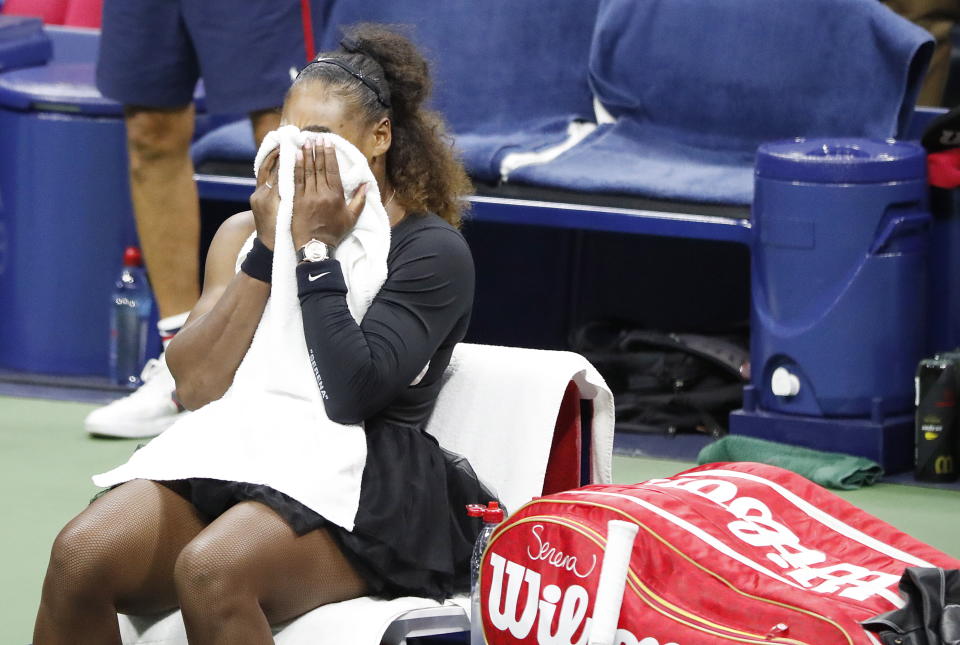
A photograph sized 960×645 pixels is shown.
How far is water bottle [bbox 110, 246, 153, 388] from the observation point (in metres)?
5.06

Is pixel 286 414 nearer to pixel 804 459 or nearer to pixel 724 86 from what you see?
pixel 804 459

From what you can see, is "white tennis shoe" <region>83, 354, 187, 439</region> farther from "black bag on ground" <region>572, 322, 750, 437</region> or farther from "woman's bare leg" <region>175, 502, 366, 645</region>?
"woman's bare leg" <region>175, 502, 366, 645</region>

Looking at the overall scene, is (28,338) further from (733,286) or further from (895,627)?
(895,627)

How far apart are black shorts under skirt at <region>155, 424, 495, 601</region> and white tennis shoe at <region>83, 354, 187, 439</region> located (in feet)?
6.43

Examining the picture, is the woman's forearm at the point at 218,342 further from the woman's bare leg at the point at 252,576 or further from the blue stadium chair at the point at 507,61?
the blue stadium chair at the point at 507,61

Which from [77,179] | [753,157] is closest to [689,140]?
[753,157]

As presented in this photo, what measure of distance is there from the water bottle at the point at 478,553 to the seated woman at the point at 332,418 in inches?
1.4

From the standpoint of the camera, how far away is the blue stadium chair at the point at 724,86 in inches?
177

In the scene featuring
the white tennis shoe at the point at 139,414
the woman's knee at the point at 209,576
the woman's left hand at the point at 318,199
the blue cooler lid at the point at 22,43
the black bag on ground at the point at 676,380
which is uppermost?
the woman's left hand at the point at 318,199

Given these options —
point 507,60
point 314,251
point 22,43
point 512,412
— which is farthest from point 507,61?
point 314,251

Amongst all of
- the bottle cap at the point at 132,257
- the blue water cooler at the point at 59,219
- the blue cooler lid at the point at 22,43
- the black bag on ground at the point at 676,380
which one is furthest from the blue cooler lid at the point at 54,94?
the black bag on ground at the point at 676,380

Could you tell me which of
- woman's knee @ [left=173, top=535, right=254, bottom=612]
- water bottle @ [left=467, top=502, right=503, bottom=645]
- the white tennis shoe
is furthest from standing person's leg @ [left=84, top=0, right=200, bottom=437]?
→ woman's knee @ [left=173, top=535, right=254, bottom=612]

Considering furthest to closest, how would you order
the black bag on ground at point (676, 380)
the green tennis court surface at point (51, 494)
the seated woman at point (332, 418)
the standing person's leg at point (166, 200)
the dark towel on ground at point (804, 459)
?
the standing person's leg at point (166, 200) → the black bag on ground at point (676, 380) → the dark towel on ground at point (804, 459) → the green tennis court surface at point (51, 494) → the seated woman at point (332, 418)

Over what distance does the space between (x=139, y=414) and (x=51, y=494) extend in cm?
48
